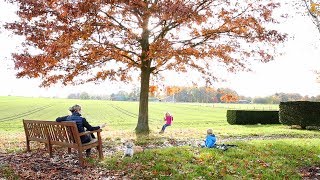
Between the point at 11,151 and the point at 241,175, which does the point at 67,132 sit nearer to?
the point at 11,151

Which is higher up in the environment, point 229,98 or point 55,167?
point 229,98

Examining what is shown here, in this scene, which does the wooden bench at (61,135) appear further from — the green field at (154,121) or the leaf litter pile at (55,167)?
the green field at (154,121)

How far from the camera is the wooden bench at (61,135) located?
27.4 ft

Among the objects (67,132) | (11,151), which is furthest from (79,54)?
(67,132)

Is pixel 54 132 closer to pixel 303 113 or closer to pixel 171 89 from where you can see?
pixel 171 89

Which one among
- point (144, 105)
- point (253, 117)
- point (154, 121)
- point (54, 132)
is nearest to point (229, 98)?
point (144, 105)

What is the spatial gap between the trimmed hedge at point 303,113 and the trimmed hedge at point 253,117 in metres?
5.12

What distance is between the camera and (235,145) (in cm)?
1112

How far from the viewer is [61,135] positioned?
9008 millimetres

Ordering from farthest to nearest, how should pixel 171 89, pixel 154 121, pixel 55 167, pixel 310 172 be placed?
1. pixel 154 121
2. pixel 171 89
3. pixel 310 172
4. pixel 55 167

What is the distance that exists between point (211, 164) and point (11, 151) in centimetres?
689

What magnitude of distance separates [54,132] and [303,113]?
1985 cm

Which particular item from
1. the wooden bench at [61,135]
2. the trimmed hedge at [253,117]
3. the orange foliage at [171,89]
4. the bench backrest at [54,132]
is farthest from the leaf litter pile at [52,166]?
the trimmed hedge at [253,117]

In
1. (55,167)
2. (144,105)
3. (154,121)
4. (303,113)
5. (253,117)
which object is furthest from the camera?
(154,121)
